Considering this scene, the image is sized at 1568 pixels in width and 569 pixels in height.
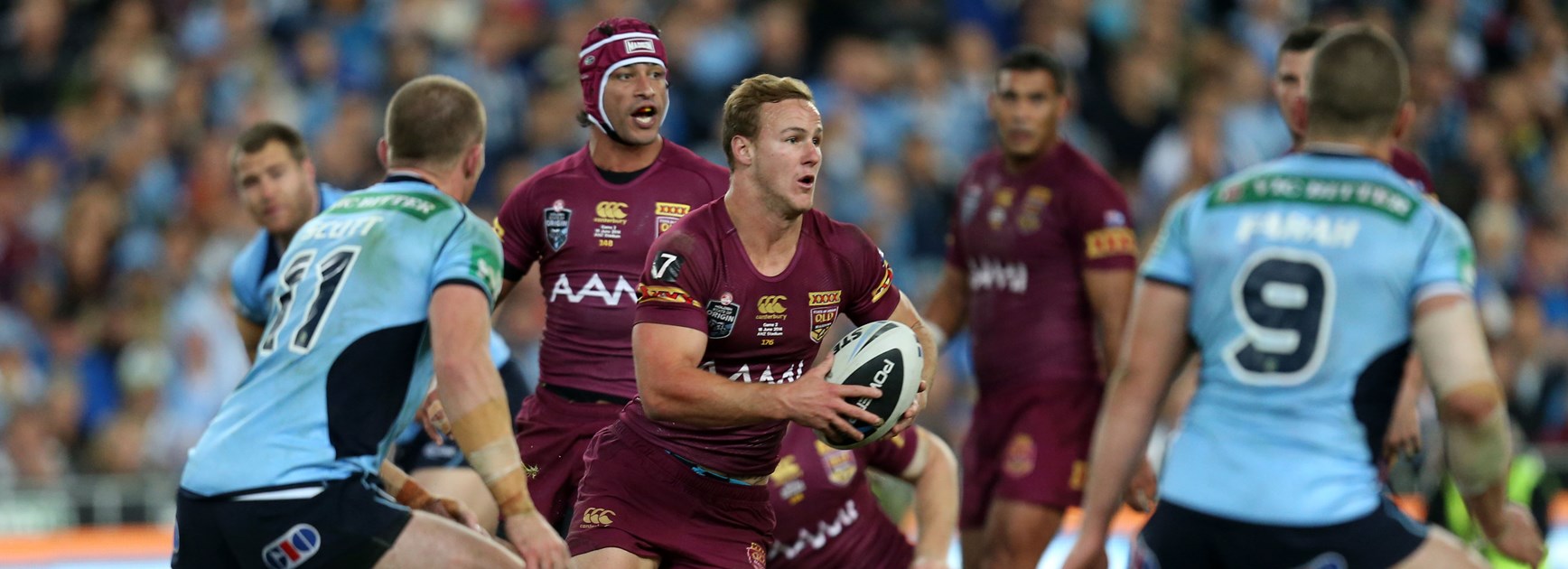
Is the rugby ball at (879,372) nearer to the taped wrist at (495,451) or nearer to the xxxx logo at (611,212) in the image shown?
the taped wrist at (495,451)

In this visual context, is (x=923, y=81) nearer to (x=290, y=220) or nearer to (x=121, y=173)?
(x=121, y=173)

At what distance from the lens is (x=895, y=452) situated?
25.5 ft

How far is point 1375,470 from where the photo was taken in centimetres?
509

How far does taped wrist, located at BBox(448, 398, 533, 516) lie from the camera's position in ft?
18.8

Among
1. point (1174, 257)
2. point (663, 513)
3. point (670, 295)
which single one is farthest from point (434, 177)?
point (1174, 257)

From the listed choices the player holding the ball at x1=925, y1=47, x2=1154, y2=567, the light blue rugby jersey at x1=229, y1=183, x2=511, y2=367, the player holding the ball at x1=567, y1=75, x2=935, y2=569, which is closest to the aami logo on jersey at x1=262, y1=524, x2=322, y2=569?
the player holding the ball at x1=567, y1=75, x2=935, y2=569

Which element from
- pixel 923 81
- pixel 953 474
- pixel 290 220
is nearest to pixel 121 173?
pixel 923 81

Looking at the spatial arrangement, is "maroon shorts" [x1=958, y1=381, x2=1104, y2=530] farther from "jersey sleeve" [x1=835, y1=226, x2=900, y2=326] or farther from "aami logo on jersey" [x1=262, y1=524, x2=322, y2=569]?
"aami logo on jersey" [x1=262, y1=524, x2=322, y2=569]

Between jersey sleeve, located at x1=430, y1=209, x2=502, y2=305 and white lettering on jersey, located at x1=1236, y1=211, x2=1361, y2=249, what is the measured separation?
2.32 meters

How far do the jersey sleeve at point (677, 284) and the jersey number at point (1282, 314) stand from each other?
1825 mm

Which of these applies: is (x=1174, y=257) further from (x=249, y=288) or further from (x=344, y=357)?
(x=249, y=288)

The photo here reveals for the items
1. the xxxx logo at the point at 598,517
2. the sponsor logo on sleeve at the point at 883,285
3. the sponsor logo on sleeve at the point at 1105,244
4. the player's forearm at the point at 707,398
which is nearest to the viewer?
the player's forearm at the point at 707,398

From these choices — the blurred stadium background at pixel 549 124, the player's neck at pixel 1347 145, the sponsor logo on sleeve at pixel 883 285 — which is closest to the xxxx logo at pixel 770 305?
the sponsor logo on sleeve at pixel 883 285

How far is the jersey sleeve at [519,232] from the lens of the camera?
7.76 m
